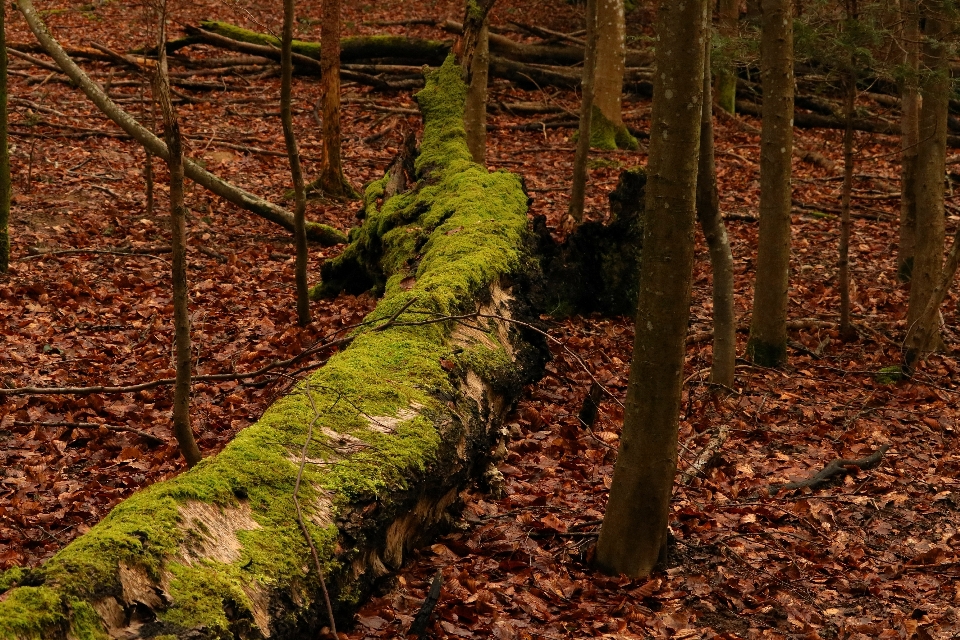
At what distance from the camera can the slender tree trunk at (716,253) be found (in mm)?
6371

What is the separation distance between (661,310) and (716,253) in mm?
3025

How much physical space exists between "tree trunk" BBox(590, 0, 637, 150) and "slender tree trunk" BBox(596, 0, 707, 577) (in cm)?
1071

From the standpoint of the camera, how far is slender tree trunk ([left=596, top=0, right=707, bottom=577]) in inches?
153

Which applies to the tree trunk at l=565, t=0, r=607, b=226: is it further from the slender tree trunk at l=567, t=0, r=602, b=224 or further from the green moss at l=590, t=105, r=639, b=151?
A: the green moss at l=590, t=105, r=639, b=151

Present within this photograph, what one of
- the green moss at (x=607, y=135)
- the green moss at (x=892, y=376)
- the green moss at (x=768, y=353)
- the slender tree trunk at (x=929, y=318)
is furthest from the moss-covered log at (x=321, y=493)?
the green moss at (x=607, y=135)

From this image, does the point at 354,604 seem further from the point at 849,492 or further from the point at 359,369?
the point at 849,492

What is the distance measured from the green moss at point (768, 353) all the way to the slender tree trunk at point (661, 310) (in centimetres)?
384

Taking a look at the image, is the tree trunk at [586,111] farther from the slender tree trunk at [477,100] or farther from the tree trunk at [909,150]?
the tree trunk at [909,150]

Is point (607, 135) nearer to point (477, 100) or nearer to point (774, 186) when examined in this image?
point (477, 100)

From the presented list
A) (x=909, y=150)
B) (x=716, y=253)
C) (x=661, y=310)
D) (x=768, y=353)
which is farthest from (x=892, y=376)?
(x=661, y=310)

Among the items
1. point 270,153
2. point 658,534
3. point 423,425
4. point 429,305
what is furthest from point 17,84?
point 658,534

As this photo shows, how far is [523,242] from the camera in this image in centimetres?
770

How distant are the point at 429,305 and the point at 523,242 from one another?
2279 millimetres

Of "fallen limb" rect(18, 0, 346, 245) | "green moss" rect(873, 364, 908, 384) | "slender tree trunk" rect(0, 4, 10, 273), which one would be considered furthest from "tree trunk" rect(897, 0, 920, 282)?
"slender tree trunk" rect(0, 4, 10, 273)
